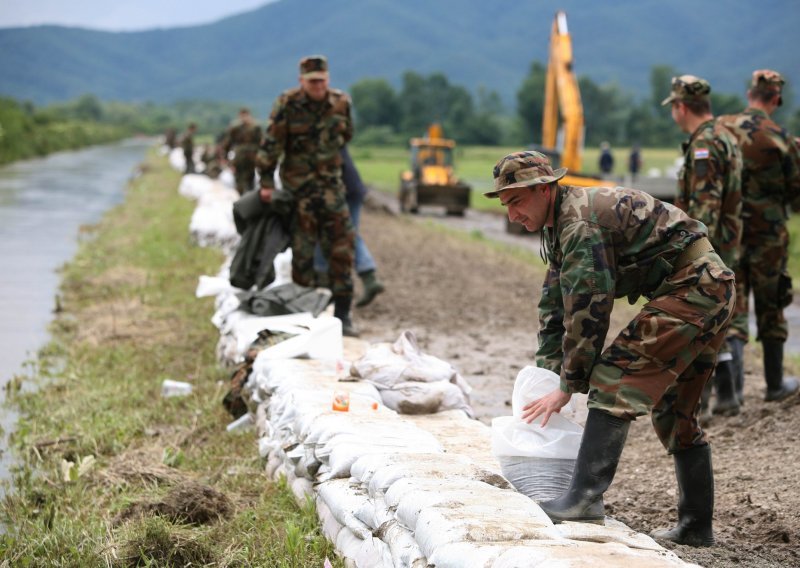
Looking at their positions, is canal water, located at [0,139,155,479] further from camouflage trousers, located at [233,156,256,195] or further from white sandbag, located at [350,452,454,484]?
camouflage trousers, located at [233,156,256,195]

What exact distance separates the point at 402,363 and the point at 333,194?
227 cm

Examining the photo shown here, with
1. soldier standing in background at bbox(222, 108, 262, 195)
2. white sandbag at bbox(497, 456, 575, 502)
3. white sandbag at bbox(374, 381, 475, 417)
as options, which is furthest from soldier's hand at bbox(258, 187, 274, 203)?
soldier standing in background at bbox(222, 108, 262, 195)

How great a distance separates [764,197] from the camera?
259 inches

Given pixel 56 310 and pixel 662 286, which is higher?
pixel 662 286

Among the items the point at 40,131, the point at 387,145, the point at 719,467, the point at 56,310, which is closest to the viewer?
the point at 719,467

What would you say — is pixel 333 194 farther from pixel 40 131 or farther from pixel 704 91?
pixel 40 131

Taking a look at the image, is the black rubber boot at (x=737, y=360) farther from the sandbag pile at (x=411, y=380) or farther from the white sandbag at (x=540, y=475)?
the white sandbag at (x=540, y=475)

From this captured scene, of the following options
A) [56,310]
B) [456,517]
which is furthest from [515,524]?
[56,310]

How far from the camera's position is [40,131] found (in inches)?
2516

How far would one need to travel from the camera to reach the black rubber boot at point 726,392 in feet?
21.1

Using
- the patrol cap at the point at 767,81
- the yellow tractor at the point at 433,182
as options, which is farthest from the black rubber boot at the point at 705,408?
the yellow tractor at the point at 433,182

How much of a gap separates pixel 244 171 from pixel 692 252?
15067 millimetres

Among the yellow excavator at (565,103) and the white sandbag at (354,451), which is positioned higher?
the yellow excavator at (565,103)

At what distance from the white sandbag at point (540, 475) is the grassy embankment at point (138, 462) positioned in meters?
0.78
